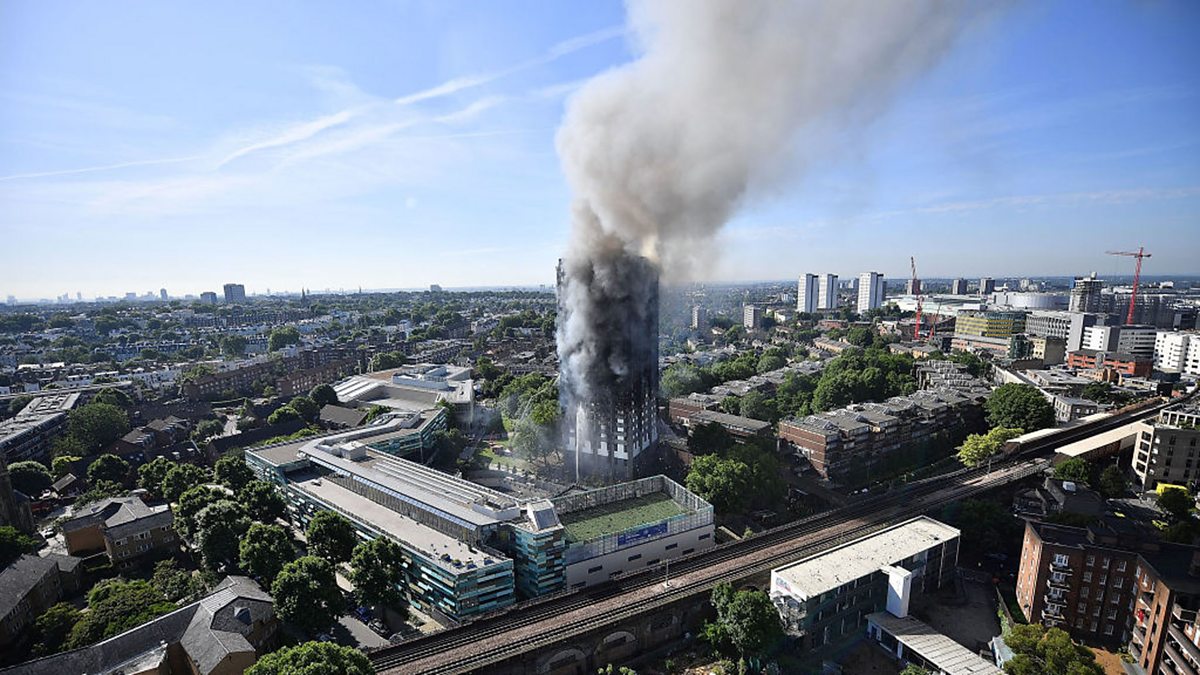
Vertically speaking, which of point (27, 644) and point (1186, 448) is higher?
point (1186, 448)

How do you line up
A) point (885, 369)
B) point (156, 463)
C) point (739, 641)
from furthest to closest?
point (885, 369)
point (156, 463)
point (739, 641)

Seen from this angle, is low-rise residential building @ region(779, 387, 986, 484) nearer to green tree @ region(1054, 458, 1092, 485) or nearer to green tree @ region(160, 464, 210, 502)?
green tree @ region(1054, 458, 1092, 485)

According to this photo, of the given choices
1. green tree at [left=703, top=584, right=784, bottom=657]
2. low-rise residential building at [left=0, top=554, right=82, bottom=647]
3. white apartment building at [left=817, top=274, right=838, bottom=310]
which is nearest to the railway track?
green tree at [left=703, top=584, right=784, bottom=657]

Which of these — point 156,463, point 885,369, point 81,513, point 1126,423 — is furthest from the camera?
point 885,369

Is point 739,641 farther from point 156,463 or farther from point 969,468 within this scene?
point 156,463

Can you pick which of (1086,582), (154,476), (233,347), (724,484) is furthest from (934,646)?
(233,347)

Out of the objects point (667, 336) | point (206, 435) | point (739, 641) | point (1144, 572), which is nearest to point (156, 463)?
point (206, 435)
